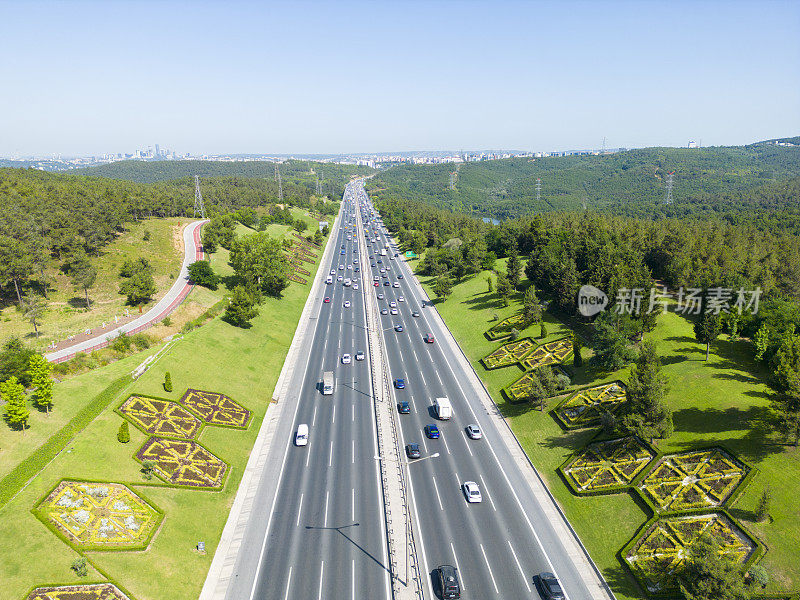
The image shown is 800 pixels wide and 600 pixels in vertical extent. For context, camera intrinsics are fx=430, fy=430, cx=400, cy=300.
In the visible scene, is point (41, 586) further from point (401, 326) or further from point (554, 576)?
point (401, 326)

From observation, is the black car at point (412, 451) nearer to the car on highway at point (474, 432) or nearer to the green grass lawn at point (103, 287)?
the car on highway at point (474, 432)

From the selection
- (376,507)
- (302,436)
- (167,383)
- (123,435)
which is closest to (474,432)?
(376,507)

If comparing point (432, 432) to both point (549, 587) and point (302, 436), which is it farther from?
point (549, 587)

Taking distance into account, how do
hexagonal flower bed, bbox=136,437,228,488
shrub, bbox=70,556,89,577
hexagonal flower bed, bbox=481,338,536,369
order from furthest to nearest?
1. hexagonal flower bed, bbox=481,338,536,369
2. hexagonal flower bed, bbox=136,437,228,488
3. shrub, bbox=70,556,89,577

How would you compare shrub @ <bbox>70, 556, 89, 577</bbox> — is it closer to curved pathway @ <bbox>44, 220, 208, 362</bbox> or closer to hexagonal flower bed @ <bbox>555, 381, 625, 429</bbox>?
curved pathway @ <bbox>44, 220, 208, 362</bbox>

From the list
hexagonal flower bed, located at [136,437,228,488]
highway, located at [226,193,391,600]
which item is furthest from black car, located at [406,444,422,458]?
hexagonal flower bed, located at [136,437,228,488]

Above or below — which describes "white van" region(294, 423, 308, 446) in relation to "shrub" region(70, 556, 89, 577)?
below

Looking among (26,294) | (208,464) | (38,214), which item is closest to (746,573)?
(208,464)
